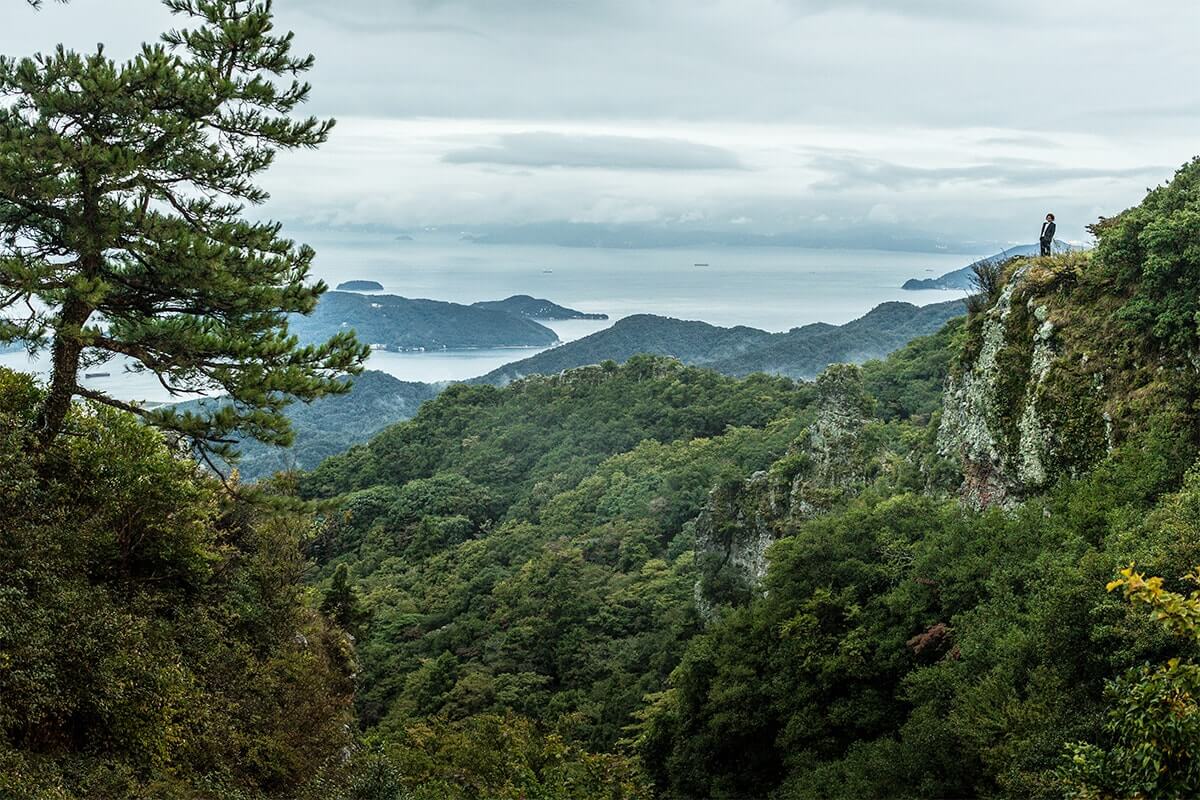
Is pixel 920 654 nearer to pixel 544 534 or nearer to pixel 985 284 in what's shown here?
pixel 985 284

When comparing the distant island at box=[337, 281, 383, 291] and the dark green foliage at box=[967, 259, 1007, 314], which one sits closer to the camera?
the dark green foliage at box=[967, 259, 1007, 314]

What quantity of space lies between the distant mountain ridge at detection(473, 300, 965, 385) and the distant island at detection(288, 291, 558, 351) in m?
16.7

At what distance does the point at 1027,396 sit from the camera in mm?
14258

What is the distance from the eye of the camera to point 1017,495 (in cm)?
1393

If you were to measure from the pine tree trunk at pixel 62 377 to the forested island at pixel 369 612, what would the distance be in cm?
3

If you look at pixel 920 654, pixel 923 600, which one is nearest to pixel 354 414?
pixel 923 600

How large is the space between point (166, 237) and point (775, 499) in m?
17.4

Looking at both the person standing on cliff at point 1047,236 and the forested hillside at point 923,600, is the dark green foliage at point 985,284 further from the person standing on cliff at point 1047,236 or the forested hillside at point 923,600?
the person standing on cliff at point 1047,236

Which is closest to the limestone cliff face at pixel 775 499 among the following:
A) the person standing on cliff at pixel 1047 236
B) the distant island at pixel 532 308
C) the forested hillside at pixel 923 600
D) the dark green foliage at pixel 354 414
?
the forested hillside at pixel 923 600

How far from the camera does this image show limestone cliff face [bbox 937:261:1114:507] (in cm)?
1303

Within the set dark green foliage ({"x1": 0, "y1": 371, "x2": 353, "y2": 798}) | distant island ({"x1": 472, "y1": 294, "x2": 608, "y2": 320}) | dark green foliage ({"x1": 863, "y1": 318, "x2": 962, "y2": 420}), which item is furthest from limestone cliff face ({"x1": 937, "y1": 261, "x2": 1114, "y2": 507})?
distant island ({"x1": 472, "y1": 294, "x2": 608, "y2": 320})

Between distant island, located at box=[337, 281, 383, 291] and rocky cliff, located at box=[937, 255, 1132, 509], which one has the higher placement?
distant island, located at box=[337, 281, 383, 291]

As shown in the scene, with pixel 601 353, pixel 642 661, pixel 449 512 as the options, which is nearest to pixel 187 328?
pixel 642 661

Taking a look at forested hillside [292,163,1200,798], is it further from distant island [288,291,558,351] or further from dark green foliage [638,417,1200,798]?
distant island [288,291,558,351]
